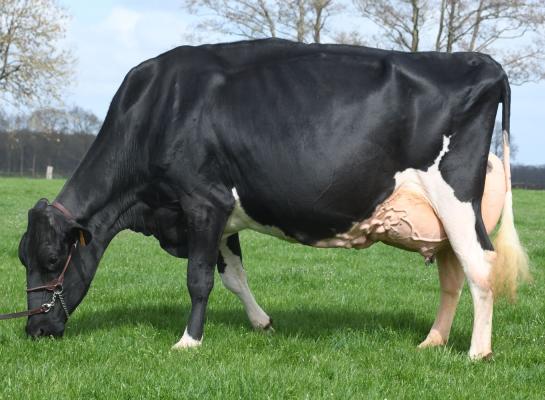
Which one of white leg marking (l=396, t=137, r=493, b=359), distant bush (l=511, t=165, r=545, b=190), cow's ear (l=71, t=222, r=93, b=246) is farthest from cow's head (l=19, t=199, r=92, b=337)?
Answer: distant bush (l=511, t=165, r=545, b=190)

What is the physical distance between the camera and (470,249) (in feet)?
18.0

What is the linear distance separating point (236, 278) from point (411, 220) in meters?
1.85

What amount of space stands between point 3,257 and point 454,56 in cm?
824

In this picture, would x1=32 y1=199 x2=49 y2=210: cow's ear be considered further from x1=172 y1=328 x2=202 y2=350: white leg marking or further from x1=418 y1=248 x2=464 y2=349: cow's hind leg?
x1=418 y1=248 x2=464 y2=349: cow's hind leg

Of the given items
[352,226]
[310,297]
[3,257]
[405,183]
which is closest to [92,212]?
[352,226]

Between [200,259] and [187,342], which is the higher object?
[200,259]

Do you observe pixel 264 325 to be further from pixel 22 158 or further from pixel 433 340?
pixel 22 158

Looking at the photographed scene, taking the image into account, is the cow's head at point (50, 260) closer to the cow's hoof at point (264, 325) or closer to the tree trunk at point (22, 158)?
the cow's hoof at point (264, 325)

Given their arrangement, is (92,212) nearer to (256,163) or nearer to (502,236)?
(256,163)

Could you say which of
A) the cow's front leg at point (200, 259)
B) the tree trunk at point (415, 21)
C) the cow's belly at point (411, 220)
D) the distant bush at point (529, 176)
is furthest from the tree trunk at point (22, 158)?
the cow's belly at point (411, 220)

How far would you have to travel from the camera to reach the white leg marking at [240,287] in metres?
6.63

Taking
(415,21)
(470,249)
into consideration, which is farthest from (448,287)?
(415,21)

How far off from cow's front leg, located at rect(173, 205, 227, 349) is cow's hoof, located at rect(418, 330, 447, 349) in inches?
70.2

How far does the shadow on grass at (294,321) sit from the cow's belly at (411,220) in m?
0.89
